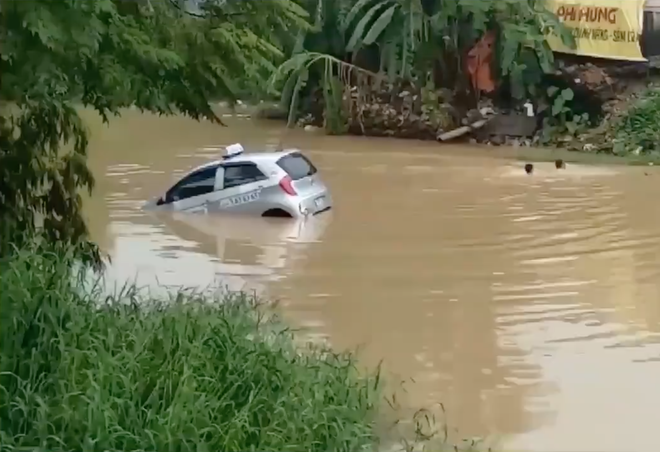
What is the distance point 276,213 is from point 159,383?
913 centimetres

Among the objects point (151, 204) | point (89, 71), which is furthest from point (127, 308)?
point (151, 204)

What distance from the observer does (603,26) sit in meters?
24.4

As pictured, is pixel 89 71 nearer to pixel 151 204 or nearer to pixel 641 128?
pixel 151 204

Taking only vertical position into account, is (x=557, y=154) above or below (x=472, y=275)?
above

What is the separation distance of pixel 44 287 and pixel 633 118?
1953cm

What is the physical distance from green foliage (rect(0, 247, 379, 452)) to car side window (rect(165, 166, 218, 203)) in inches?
318

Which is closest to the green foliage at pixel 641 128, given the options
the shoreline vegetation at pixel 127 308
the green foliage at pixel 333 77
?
the green foliage at pixel 333 77

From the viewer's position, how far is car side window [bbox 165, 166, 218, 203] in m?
14.7

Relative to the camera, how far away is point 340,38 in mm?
25922

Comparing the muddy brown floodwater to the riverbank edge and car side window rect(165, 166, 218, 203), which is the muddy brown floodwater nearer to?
car side window rect(165, 166, 218, 203)

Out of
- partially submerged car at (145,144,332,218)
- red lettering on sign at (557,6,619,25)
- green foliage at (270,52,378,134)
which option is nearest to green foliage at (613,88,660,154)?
red lettering on sign at (557,6,619,25)

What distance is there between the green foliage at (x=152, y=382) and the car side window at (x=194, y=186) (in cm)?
808

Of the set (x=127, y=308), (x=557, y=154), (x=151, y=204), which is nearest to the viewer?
(x=127, y=308)

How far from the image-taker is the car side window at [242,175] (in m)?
14.4
